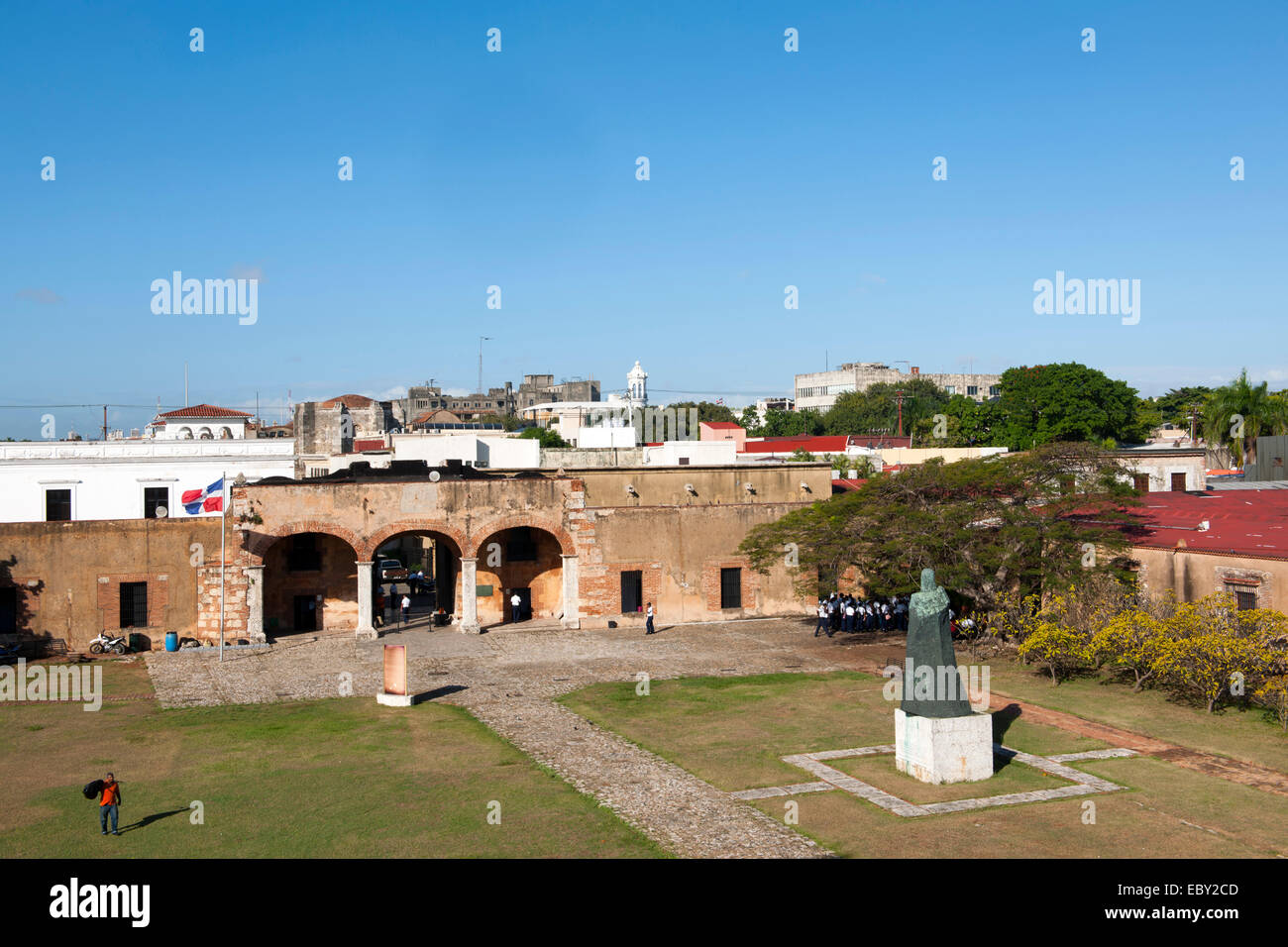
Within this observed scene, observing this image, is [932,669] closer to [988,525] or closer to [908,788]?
[908,788]

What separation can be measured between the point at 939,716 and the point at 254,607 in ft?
72.8

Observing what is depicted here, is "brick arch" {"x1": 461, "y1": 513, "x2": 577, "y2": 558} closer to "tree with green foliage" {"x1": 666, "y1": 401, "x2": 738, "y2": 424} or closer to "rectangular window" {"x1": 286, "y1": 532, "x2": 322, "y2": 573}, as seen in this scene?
"rectangular window" {"x1": 286, "y1": 532, "x2": 322, "y2": 573}

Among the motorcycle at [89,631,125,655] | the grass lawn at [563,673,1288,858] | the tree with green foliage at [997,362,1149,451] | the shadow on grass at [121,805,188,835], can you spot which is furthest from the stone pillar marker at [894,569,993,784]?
the tree with green foliage at [997,362,1149,451]

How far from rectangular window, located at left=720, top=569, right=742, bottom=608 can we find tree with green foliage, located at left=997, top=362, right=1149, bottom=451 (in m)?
43.7

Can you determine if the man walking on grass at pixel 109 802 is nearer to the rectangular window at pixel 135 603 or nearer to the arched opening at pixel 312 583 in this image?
the rectangular window at pixel 135 603

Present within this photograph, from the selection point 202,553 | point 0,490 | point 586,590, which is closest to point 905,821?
point 586,590

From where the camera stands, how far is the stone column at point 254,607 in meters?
31.4

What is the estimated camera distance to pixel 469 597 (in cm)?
3338

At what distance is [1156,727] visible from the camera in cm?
2009

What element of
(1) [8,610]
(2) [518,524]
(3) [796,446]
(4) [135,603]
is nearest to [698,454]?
(2) [518,524]

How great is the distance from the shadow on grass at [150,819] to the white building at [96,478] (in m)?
24.1

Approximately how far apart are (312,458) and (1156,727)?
1512 inches
